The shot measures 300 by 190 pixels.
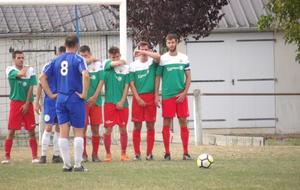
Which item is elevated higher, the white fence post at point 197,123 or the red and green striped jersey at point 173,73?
the red and green striped jersey at point 173,73

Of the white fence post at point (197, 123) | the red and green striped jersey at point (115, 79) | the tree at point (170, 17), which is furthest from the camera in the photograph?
the tree at point (170, 17)

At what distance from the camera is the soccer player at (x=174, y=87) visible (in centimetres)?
1714

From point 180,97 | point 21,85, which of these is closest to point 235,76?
point 180,97

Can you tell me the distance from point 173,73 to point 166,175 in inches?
156

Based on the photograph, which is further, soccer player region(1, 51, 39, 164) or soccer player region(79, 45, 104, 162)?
soccer player region(1, 51, 39, 164)

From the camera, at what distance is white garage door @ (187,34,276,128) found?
32.5 m

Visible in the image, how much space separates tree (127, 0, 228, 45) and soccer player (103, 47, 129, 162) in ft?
27.7

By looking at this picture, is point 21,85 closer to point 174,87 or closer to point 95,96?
point 95,96

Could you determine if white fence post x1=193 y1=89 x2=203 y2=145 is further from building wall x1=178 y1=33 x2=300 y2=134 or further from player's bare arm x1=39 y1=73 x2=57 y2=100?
player's bare arm x1=39 y1=73 x2=57 y2=100

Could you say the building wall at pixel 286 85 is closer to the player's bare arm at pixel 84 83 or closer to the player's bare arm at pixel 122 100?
the player's bare arm at pixel 122 100

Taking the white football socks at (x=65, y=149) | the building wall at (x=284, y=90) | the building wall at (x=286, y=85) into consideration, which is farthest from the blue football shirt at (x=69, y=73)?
the building wall at (x=286, y=85)

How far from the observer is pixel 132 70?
1756 centimetres

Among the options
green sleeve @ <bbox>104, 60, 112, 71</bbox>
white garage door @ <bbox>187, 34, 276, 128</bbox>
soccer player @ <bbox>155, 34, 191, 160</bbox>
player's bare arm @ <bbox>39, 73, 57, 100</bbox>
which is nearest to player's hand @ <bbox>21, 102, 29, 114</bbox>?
green sleeve @ <bbox>104, 60, 112, 71</bbox>

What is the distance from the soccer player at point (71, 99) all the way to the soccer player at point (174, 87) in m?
2.91
